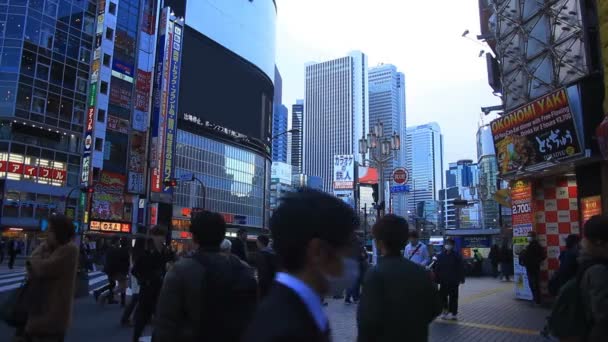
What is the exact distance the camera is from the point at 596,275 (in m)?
3.11

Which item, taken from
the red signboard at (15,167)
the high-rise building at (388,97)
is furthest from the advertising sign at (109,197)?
the high-rise building at (388,97)

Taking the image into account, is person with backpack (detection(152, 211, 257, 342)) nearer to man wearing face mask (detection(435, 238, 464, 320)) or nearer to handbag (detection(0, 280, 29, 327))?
handbag (detection(0, 280, 29, 327))

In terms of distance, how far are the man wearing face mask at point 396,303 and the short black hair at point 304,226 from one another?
1694mm

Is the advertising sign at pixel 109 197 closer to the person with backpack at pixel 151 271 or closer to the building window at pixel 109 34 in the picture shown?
the building window at pixel 109 34

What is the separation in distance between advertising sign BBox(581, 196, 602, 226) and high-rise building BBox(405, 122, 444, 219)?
105342 millimetres

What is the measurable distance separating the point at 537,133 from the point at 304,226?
43.5 feet

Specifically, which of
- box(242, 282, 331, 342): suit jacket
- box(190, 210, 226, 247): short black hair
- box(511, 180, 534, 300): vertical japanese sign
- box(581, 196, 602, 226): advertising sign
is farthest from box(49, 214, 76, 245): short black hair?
box(511, 180, 534, 300): vertical japanese sign

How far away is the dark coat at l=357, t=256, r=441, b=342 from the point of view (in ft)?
10.7

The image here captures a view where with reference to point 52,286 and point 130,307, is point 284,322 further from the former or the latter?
point 130,307

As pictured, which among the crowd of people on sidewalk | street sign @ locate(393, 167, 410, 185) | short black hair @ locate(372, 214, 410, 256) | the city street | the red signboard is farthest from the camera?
the red signboard

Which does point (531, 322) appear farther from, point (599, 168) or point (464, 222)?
point (464, 222)

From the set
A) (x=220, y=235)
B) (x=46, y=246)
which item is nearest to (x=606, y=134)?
(x=220, y=235)

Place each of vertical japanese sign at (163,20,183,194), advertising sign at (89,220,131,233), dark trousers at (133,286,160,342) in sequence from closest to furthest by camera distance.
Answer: dark trousers at (133,286,160,342) < advertising sign at (89,220,131,233) < vertical japanese sign at (163,20,183,194)

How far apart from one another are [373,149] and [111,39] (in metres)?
37.5
